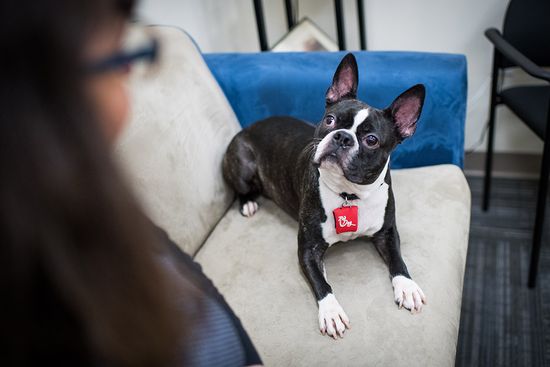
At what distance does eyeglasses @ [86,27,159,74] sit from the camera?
0.45m

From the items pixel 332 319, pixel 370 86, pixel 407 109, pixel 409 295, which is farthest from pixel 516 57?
pixel 332 319

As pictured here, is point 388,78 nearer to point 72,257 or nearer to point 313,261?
point 313,261

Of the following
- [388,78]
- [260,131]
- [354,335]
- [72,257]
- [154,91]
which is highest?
[72,257]

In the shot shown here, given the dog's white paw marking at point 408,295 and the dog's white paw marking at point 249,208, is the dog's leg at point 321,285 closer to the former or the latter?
the dog's white paw marking at point 408,295

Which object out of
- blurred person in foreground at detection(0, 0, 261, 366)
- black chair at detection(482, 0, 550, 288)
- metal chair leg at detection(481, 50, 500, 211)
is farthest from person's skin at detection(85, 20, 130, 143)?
metal chair leg at detection(481, 50, 500, 211)

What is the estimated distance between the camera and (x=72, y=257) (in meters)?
0.43

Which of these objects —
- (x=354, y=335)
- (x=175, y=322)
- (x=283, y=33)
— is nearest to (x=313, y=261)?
(x=354, y=335)

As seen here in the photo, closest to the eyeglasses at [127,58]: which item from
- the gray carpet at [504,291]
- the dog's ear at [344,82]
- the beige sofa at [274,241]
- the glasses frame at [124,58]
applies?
the glasses frame at [124,58]

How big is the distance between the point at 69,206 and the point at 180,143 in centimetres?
125

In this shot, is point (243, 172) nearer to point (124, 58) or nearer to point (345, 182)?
point (345, 182)

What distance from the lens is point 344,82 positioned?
1531 millimetres

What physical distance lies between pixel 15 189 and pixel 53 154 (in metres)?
0.04

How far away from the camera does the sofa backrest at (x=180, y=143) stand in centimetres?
151

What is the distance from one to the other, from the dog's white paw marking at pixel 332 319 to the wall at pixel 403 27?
1.58m
